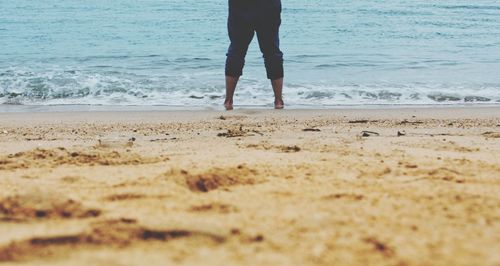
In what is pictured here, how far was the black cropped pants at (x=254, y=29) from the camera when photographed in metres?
5.10

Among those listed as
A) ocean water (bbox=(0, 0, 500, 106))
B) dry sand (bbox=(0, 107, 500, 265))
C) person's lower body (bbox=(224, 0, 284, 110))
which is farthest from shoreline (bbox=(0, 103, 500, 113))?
dry sand (bbox=(0, 107, 500, 265))

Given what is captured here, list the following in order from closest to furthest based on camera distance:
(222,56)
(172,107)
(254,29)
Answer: (254,29)
(172,107)
(222,56)

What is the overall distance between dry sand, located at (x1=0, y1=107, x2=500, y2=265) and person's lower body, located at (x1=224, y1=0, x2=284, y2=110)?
1752 millimetres

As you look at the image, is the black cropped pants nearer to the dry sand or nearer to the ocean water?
the ocean water

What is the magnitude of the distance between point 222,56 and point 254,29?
14.7 feet

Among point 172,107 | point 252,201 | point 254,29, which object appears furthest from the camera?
point 172,107

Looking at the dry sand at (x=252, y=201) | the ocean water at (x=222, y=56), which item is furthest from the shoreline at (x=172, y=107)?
the dry sand at (x=252, y=201)

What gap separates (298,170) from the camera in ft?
7.88

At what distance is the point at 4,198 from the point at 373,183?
1297 millimetres

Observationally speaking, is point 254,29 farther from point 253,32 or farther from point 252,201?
point 252,201

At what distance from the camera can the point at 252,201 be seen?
190 cm

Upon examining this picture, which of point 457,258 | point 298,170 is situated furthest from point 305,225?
point 298,170

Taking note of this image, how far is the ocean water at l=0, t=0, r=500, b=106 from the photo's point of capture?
247 inches

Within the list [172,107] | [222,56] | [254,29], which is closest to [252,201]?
[254,29]
